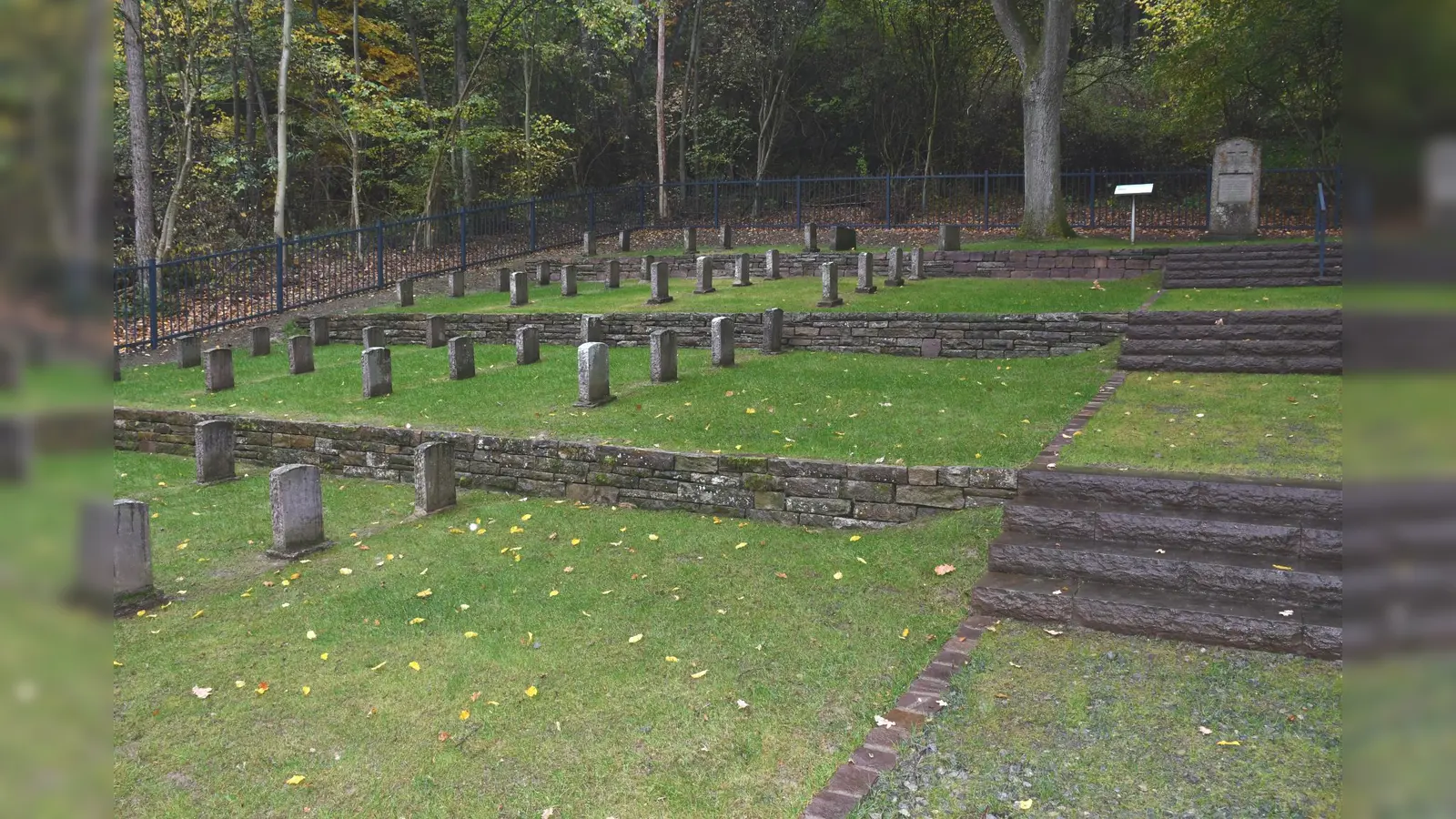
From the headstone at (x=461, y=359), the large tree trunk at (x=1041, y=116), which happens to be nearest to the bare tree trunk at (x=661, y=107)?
the large tree trunk at (x=1041, y=116)

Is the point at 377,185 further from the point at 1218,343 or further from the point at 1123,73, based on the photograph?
the point at 1218,343

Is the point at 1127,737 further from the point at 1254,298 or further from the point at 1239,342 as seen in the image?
the point at 1254,298

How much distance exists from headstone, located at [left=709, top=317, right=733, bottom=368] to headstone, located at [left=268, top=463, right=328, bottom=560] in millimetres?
5968

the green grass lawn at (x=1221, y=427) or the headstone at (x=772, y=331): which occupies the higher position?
the headstone at (x=772, y=331)

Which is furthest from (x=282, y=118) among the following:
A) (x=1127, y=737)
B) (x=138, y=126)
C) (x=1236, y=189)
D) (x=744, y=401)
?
(x=1127, y=737)

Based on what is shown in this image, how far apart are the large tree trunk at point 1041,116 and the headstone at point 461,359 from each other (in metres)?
13.5

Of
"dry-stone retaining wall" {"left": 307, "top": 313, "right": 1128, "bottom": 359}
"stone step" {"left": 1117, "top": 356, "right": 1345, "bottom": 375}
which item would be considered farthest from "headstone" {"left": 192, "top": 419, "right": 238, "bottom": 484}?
"stone step" {"left": 1117, "top": 356, "right": 1345, "bottom": 375}

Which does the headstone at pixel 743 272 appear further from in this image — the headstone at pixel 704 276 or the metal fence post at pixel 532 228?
the metal fence post at pixel 532 228

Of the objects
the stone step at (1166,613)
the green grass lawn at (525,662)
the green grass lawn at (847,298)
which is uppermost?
the green grass lawn at (847,298)

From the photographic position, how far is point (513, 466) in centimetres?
966

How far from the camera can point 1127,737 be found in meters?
4.61

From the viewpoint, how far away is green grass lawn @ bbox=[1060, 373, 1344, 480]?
728cm
